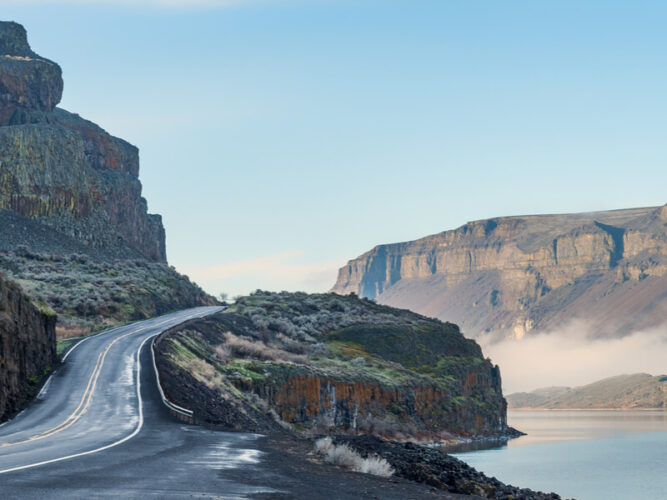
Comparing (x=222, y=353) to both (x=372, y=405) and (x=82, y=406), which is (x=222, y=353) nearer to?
(x=372, y=405)

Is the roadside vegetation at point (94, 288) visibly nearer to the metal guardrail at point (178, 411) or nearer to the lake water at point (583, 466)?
the metal guardrail at point (178, 411)

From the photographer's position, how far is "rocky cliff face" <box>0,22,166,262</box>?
12425 cm

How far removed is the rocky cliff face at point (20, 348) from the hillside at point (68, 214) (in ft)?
58.4

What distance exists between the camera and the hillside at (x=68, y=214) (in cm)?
8212

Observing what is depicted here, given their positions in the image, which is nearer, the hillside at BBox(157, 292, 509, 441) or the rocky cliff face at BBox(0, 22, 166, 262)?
the hillside at BBox(157, 292, 509, 441)

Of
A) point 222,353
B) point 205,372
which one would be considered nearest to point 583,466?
point 222,353

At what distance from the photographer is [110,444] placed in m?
24.1

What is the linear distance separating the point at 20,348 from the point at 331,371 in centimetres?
3419

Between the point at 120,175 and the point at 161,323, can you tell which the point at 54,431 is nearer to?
the point at 161,323

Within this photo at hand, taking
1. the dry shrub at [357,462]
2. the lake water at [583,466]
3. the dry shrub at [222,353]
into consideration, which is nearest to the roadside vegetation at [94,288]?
the dry shrub at [222,353]

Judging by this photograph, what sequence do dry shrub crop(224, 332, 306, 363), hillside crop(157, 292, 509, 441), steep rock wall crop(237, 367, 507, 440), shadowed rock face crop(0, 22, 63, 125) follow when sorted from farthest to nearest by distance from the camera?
shadowed rock face crop(0, 22, 63, 125) < dry shrub crop(224, 332, 306, 363) < steep rock wall crop(237, 367, 507, 440) < hillside crop(157, 292, 509, 441)

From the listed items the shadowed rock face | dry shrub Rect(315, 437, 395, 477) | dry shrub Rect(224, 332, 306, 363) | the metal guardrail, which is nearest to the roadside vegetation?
dry shrub Rect(224, 332, 306, 363)

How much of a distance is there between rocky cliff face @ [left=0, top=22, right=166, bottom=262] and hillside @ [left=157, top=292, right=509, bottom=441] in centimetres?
3555

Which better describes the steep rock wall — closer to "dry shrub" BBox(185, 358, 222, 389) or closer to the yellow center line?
"dry shrub" BBox(185, 358, 222, 389)
